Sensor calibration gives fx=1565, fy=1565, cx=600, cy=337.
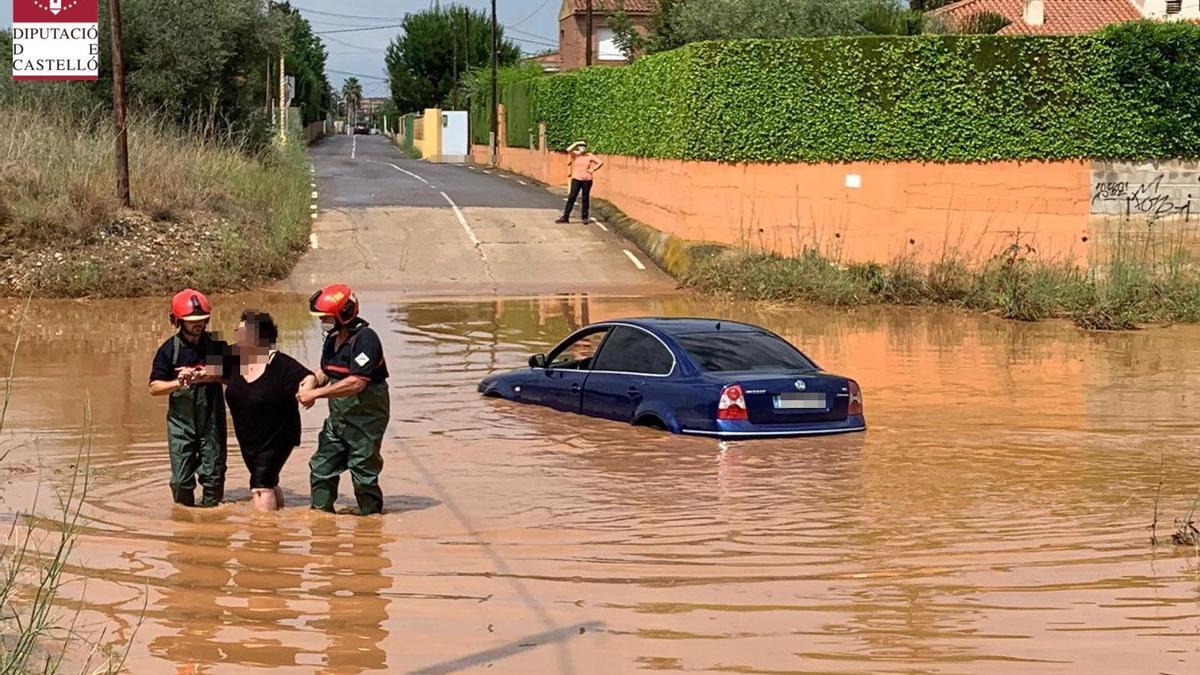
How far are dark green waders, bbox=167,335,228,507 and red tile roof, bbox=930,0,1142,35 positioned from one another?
43.6 metres

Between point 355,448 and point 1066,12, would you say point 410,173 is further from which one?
point 355,448

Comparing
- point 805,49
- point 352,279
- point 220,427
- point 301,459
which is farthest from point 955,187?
point 220,427

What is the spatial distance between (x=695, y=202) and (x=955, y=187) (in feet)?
15.5

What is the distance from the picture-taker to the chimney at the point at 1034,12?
168 feet

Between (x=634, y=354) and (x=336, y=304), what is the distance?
453 centimetres

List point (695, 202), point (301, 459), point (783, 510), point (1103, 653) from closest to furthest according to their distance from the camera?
point (1103, 653) → point (783, 510) → point (301, 459) → point (695, 202)

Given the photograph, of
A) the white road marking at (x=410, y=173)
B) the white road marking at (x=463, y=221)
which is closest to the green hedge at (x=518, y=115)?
the white road marking at (x=410, y=173)

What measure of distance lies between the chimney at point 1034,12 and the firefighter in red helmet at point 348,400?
4498 cm

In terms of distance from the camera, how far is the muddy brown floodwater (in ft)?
24.0

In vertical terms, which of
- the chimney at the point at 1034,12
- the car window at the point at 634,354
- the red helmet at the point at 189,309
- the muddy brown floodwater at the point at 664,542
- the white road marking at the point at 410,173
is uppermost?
the chimney at the point at 1034,12

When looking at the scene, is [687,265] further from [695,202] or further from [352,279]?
[352,279]

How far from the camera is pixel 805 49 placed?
2752 centimetres

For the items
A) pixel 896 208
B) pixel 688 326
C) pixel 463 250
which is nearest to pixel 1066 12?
pixel 896 208

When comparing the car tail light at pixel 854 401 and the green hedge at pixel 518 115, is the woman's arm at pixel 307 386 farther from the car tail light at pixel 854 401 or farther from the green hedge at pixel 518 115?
the green hedge at pixel 518 115
